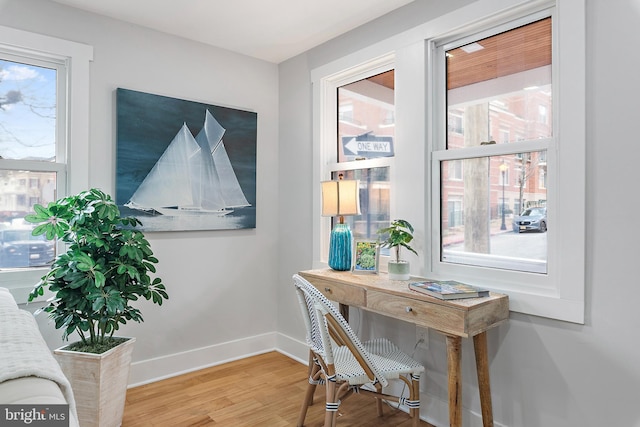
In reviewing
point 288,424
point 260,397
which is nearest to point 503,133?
point 288,424

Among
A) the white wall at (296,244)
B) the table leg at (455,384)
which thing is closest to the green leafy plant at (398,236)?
the white wall at (296,244)

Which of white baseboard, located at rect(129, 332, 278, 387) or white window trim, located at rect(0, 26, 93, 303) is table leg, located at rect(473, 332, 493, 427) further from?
white window trim, located at rect(0, 26, 93, 303)

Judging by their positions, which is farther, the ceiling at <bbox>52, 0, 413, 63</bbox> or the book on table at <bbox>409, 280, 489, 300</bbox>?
the ceiling at <bbox>52, 0, 413, 63</bbox>

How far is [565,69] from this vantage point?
1875 millimetres

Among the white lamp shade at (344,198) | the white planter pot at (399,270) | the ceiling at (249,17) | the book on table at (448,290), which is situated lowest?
the book on table at (448,290)

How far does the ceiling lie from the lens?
101 inches

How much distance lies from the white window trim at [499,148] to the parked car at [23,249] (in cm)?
224

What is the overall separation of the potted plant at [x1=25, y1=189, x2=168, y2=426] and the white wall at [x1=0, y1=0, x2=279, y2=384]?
529 mm

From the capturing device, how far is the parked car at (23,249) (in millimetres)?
2471

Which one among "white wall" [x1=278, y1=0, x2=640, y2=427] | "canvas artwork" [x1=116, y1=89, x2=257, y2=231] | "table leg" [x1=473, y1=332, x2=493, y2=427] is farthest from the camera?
"canvas artwork" [x1=116, y1=89, x2=257, y2=231]

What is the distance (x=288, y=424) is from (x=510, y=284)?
1.45 meters

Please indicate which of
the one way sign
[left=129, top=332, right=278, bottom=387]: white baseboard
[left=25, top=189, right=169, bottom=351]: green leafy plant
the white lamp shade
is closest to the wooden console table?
the white lamp shade

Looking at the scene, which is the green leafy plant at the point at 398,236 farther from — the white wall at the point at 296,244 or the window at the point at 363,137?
the white wall at the point at 296,244

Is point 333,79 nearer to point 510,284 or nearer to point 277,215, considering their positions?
point 277,215
